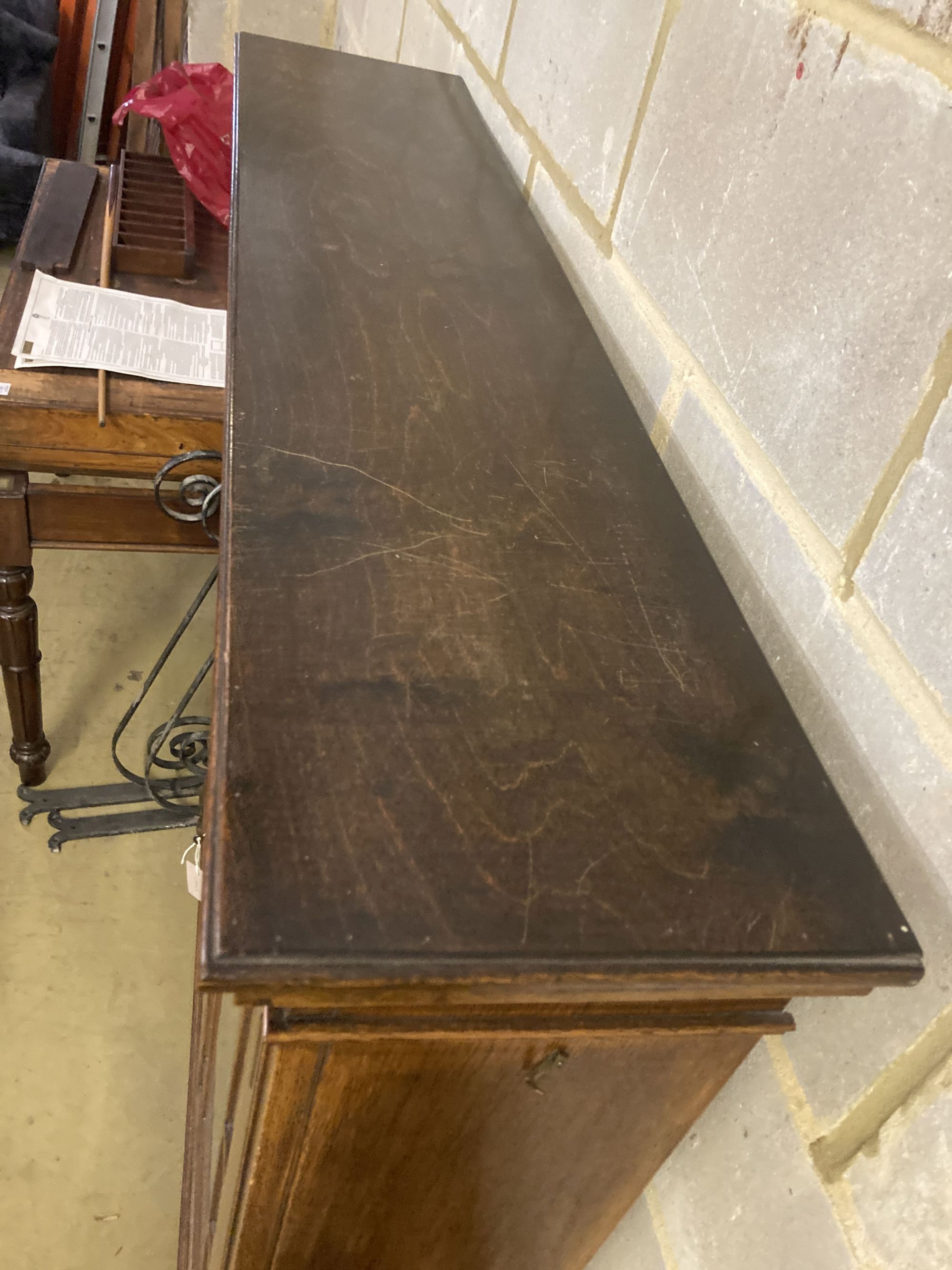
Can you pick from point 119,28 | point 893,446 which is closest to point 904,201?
point 893,446

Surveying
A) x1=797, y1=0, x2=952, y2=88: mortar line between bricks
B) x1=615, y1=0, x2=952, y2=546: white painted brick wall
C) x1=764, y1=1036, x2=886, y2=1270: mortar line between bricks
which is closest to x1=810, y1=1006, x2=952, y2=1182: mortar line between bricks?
x1=764, y1=1036, x2=886, y2=1270: mortar line between bricks

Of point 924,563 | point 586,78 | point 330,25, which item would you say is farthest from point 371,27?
point 924,563

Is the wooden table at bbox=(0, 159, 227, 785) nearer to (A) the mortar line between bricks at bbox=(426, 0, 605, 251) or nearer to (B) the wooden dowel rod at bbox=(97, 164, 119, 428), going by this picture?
(B) the wooden dowel rod at bbox=(97, 164, 119, 428)

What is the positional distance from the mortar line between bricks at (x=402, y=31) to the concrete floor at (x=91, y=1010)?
131 centimetres

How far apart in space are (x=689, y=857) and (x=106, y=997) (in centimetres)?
122

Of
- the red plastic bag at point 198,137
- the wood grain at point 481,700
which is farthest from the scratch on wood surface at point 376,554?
the red plastic bag at point 198,137

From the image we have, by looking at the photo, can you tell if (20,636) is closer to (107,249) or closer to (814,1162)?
(107,249)

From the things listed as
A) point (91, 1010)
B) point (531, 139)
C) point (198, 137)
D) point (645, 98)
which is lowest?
point (91, 1010)

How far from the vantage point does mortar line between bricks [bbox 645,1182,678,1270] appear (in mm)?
742

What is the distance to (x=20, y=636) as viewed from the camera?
1412 millimetres

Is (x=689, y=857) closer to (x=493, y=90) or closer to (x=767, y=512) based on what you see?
(x=767, y=512)

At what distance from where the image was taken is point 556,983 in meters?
0.43

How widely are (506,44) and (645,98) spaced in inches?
18.9

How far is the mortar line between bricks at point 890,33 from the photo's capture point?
512mm
